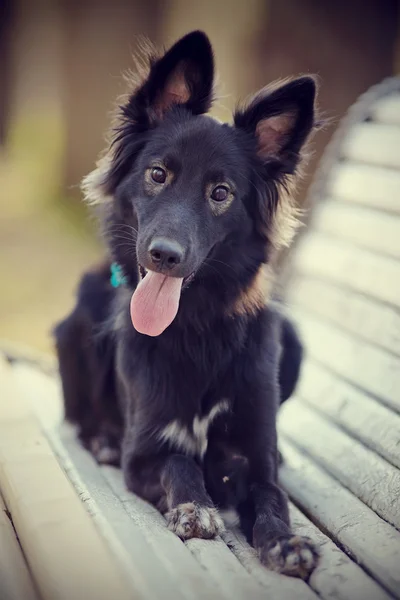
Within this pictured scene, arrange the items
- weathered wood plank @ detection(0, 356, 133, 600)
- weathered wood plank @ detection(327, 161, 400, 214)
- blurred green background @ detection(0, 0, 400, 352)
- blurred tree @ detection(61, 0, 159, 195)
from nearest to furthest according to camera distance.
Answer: weathered wood plank @ detection(0, 356, 133, 600) < weathered wood plank @ detection(327, 161, 400, 214) < blurred green background @ detection(0, 0, 400, 352) < blurred tree @ detection(61, 0, 159, 195)

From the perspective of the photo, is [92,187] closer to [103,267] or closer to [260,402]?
[103,267]

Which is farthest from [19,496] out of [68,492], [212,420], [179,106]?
[179,106]

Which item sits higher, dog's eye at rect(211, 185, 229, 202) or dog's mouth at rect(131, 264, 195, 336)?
dog's eye at rect(211, 185, 229, 202)

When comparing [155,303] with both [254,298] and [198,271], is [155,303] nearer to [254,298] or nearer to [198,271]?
[198,271]

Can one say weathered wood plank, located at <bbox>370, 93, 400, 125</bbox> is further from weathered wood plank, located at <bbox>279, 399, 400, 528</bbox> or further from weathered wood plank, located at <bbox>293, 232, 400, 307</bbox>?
weathered wood plank, located at <bbox>279, 399, 400, 528</bbox>

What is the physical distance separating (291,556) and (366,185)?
2.52 metres

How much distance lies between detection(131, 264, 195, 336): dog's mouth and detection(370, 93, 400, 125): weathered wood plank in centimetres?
226

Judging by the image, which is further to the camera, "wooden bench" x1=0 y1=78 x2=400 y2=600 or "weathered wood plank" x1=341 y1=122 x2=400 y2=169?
"weathered wood plank" x1=341 y1=122 x2=400 y2=169

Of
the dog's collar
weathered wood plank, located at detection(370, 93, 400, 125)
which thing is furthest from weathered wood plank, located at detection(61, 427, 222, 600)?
weathered wood plank, located at detection(370, 93, 400, 125)

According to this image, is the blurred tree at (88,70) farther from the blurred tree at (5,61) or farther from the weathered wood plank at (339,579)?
the weathered wood plank at (339,579)

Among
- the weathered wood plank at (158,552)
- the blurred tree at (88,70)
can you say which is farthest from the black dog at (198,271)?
the blurred tree at (88,70)

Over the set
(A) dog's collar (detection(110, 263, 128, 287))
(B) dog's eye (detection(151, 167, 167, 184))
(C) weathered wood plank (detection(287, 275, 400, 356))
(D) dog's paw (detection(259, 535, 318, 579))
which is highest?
(B) dog's eye (detection(151, 167, 167, 184))

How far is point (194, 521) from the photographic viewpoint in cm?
243

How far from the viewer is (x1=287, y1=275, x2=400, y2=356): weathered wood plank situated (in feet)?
11.7
